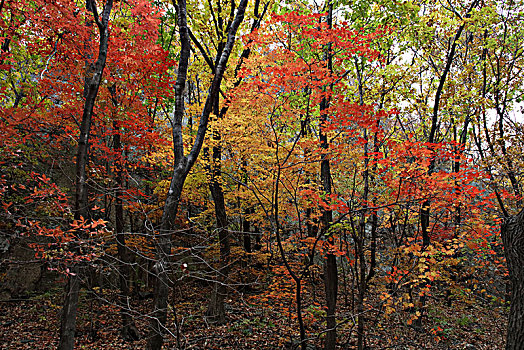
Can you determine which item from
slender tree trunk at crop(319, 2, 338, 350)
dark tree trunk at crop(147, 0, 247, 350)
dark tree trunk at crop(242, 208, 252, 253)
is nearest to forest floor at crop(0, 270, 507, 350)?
slender tree trunk at crop(319, 2, 338, 350)

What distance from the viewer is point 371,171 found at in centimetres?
881

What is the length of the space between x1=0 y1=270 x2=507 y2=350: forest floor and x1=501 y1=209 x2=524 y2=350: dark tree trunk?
379 centimetres

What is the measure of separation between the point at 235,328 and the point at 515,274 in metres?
7.37

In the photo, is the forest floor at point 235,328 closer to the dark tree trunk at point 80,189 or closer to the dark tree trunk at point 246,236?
the dark tree trunk at point 246,236

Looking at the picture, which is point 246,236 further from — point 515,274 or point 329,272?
point 515,274

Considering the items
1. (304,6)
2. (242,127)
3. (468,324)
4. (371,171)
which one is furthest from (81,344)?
(468,324)

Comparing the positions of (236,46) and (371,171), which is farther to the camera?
(236,46)

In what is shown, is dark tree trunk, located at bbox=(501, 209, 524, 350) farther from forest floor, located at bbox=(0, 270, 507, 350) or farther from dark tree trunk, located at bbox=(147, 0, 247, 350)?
dark tree trunk, located at bbox=(147, 0, 247, 350)

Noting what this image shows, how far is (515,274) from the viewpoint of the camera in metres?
3.56

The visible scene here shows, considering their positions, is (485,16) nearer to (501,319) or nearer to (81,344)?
(501,319)

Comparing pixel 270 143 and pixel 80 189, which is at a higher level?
pixel 270 143

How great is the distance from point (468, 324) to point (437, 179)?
9.55m

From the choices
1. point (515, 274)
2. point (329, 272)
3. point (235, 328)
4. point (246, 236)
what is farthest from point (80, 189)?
point (246, 236)

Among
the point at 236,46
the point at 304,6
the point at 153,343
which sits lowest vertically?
the point at 153,343
